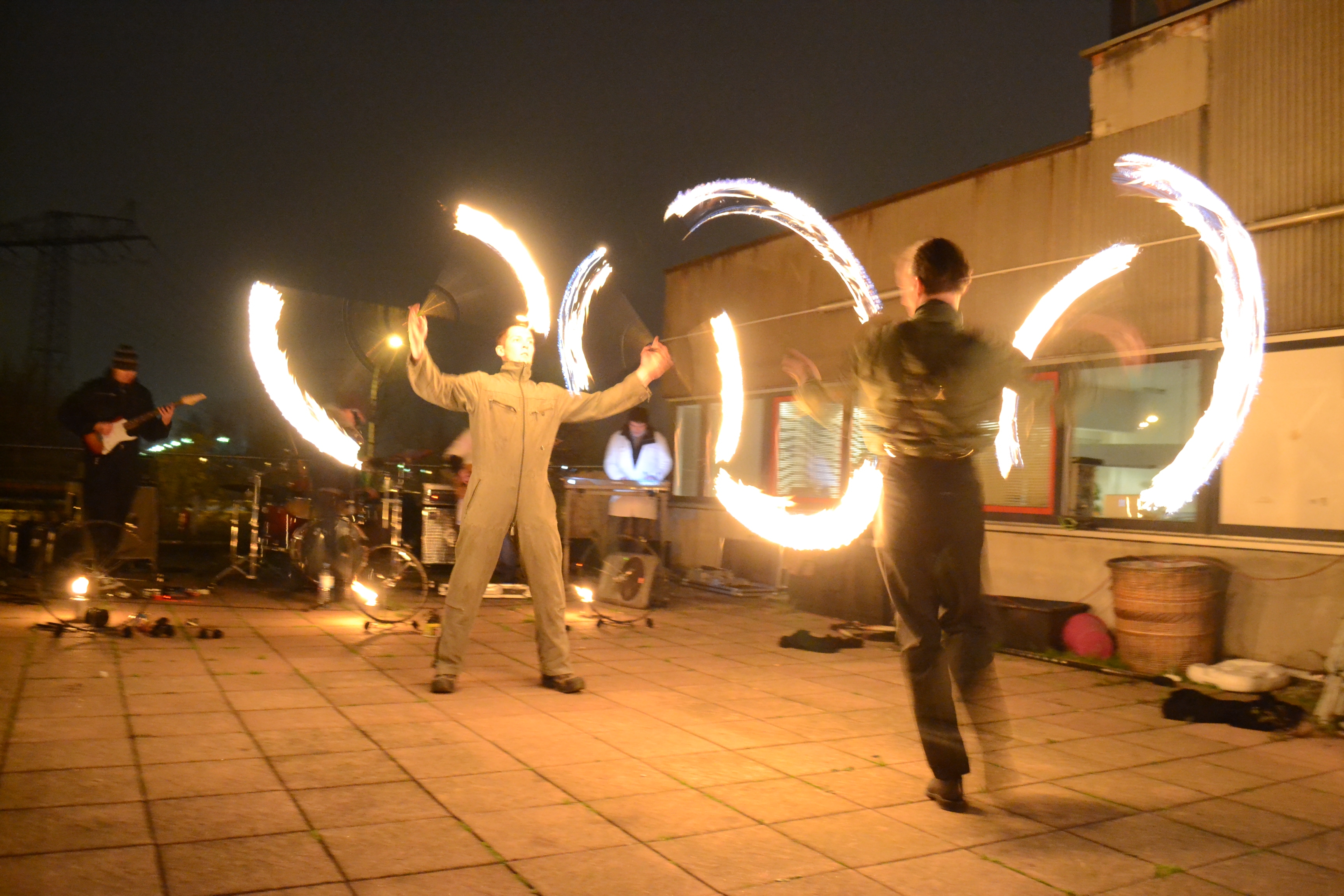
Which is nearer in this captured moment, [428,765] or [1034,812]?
[1034,812]

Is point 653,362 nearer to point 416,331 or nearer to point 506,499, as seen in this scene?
point 506,499

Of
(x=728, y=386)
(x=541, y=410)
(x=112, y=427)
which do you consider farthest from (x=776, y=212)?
(x=112, y=427)

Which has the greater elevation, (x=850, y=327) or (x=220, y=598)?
(x=850, y=327)

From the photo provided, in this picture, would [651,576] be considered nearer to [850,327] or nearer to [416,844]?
[850,327]

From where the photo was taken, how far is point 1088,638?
8.05m

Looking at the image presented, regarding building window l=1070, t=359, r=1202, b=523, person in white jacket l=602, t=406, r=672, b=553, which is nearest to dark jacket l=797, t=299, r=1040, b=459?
building window l=1070, t=359, r=1202, b=523

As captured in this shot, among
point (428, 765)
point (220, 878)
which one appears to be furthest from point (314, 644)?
point (220, 878)

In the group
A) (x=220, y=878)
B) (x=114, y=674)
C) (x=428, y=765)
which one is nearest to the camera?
(x=220, y=878)

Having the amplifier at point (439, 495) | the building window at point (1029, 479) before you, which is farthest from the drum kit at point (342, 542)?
the building window at point (1029, 479)

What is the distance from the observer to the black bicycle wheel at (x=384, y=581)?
850 cm

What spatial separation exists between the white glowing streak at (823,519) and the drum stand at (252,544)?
15.4ft

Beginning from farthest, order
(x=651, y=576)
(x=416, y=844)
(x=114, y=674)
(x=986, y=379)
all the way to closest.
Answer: (x=651, y=576) → (x=114, y=674) → (x=986, y=379) → (x=416, y=844)

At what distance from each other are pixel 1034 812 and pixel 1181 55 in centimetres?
691

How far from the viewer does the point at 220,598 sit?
962cm
